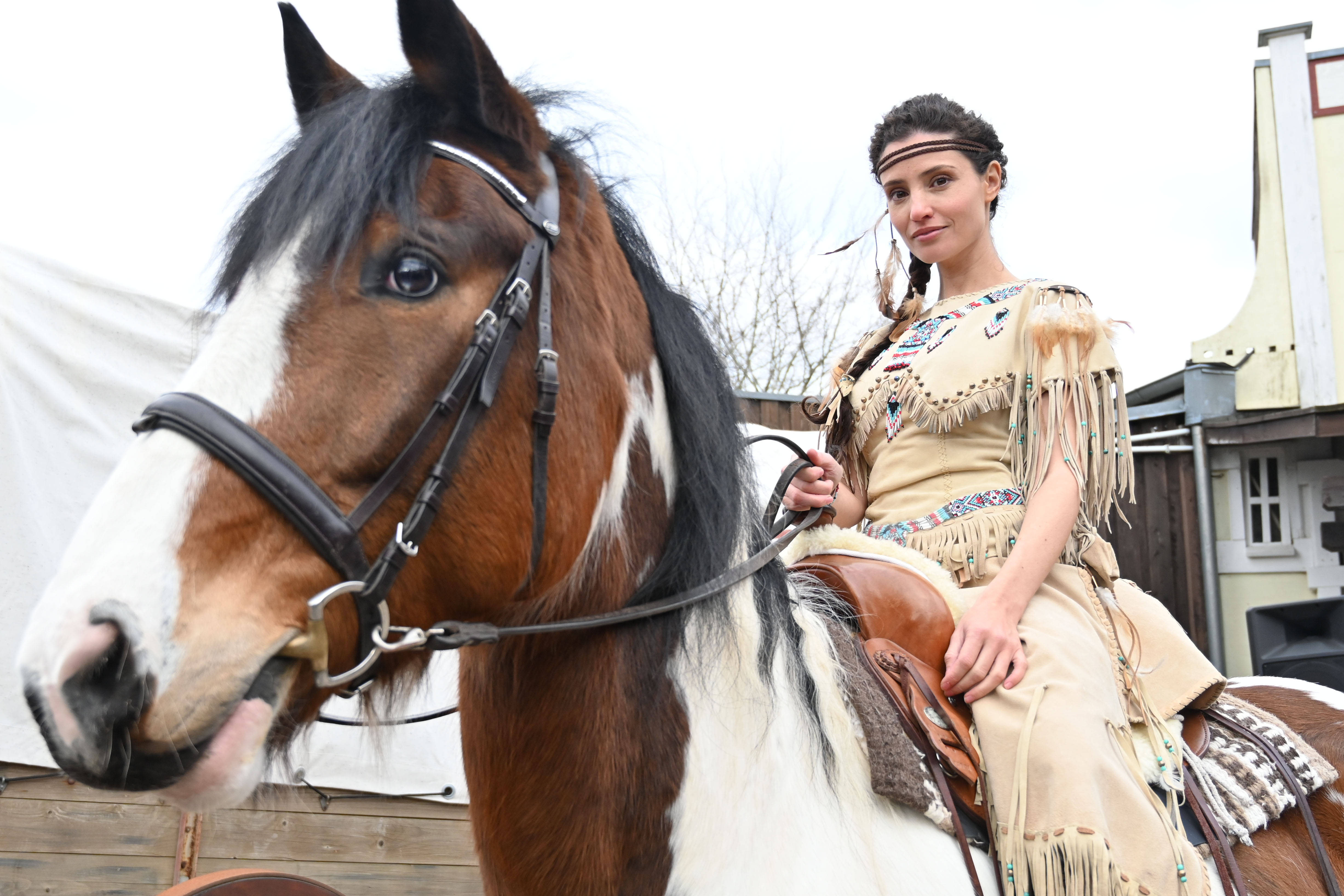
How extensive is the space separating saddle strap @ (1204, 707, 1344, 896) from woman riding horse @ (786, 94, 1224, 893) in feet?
0.49

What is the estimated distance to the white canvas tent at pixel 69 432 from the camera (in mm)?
3605

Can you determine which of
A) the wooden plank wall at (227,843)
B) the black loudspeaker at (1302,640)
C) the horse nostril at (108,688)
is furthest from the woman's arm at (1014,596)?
the black loudspeaker at (1302,640)

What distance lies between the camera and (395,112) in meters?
1.26

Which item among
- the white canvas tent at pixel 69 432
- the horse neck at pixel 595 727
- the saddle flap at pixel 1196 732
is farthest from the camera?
the white canvas tent at pixel 69 432

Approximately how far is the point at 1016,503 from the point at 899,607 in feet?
1.39

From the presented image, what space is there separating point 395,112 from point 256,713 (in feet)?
2.62

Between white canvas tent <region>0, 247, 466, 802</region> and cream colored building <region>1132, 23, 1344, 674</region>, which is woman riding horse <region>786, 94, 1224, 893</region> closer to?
white canvas tent <region>0, 247, 466, 802</region>

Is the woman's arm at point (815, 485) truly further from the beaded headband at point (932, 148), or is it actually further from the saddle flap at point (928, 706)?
the beaded headband at point (932, 148)

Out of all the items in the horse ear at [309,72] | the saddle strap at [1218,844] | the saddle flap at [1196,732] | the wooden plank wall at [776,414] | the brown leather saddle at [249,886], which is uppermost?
the wooden plank wall at [776,414]

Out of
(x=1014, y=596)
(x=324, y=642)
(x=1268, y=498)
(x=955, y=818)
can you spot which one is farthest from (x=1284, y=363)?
(x=324, y=642)

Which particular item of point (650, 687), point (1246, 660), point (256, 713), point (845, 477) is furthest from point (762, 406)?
point (256, 713)

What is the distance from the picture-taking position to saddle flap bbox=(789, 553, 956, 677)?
5.65 ft

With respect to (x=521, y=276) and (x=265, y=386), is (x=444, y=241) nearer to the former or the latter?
(x=521, y=276)

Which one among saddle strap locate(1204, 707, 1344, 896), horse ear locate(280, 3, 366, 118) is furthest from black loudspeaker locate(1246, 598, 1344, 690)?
horse ear locate(280, 3, 366, 118)
